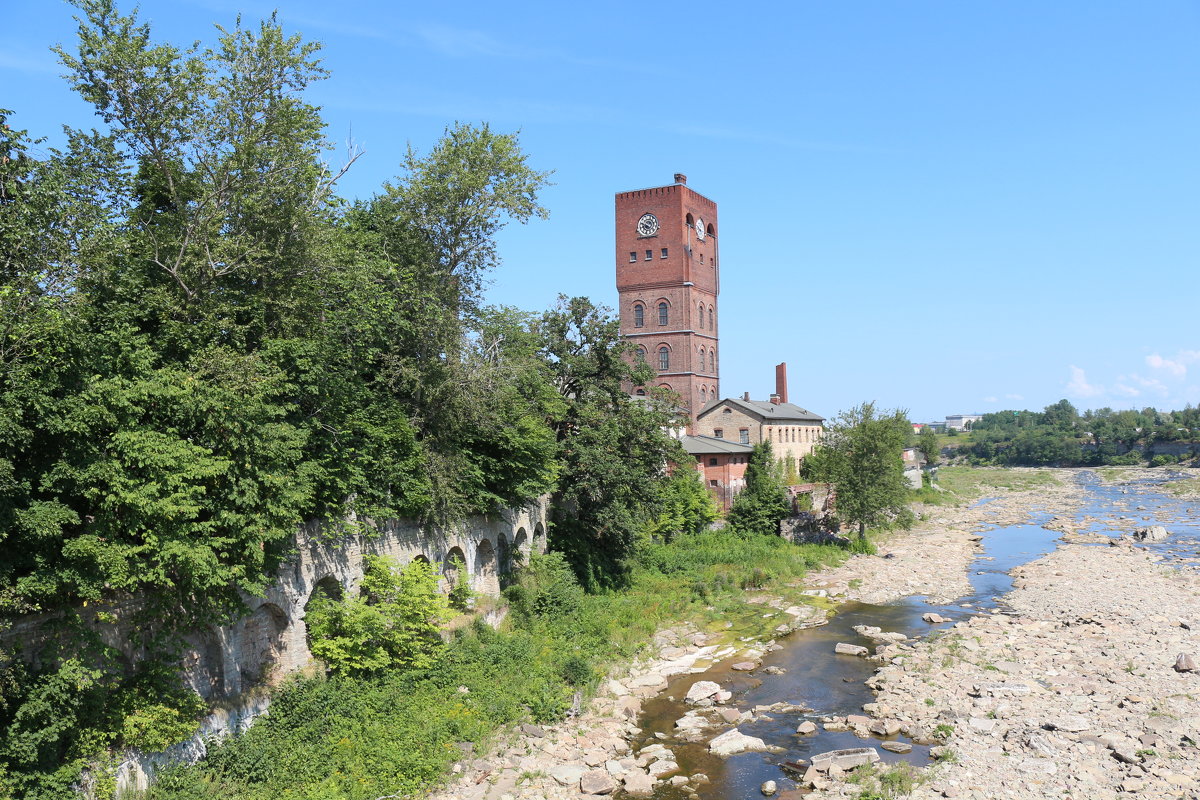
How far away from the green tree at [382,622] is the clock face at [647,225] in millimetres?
37726

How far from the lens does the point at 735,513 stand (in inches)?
1738

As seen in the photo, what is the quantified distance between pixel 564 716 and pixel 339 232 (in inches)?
558

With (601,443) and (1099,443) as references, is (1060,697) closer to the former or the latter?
(601,443)

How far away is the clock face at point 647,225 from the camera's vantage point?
53.7m

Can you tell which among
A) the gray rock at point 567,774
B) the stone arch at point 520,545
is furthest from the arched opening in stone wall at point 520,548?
the gray rock at point 567,774

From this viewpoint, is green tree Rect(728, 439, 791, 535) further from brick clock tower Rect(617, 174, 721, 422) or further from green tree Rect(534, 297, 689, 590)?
green tree Rect(534, 297, 689, 590)

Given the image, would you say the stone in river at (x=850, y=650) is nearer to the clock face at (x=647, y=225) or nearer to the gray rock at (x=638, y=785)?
the gray rock at (x=638, y=785)

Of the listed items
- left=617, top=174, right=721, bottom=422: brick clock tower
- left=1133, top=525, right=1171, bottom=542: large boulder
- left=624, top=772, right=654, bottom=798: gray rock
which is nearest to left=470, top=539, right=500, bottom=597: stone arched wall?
left=624, top=772, right=654, bottom=798: gray rock

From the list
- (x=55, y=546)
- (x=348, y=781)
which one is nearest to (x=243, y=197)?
(x=55, y=546)

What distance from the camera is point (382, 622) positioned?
18.1 metres

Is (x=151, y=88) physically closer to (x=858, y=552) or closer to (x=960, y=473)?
(x=858, y=552)

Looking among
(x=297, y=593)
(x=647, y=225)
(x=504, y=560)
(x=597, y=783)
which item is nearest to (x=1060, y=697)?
(x=597, y=783)

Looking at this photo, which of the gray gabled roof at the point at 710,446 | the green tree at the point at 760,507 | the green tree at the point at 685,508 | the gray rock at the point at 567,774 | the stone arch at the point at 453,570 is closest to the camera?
the gray rock at the point at 567,774

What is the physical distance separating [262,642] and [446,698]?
4.41 m
